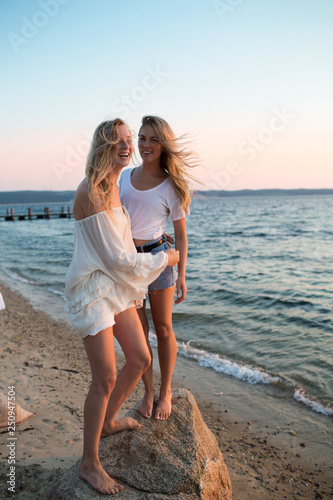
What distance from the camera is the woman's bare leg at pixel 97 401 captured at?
2626 mm

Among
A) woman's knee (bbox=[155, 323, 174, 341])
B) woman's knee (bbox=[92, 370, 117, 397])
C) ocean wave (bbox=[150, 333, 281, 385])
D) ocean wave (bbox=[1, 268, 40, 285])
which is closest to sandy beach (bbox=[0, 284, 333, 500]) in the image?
ocean wave (bbox=[150, 333, 281, 385])

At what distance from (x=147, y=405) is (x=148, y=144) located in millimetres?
2075

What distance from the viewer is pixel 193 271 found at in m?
15.4

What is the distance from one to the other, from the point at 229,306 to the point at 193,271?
209 inches

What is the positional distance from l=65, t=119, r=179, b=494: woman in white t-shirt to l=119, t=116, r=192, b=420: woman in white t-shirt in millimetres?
344

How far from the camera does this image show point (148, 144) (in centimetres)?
314

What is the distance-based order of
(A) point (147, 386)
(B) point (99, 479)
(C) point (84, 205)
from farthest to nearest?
(A) point (147, 386)
(B) point (99, 479)
(C) point (84, 205)

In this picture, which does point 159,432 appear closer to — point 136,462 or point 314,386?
point 136,462

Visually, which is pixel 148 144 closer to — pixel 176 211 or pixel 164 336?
pixel 176 211

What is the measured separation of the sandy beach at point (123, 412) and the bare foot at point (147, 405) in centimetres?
81

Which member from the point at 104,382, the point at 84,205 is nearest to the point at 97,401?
the point at 104,382

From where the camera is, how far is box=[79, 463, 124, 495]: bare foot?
270 centimetres

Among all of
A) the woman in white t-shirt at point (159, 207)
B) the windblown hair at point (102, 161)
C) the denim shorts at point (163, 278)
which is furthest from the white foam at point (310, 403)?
the windblown hair at point (102, 161)

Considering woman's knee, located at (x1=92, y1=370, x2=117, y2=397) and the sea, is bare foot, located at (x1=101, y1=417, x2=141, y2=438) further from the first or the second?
the sea
